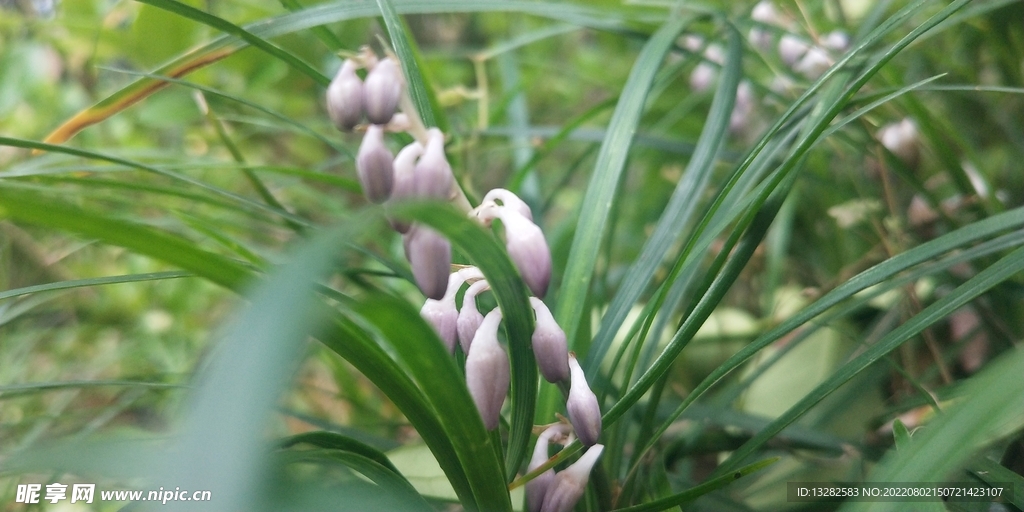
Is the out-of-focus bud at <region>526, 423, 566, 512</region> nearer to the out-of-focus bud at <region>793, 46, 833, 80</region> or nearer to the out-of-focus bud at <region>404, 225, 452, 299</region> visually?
the out-of-focus bud at <region>404, 225, 452, 299</region>

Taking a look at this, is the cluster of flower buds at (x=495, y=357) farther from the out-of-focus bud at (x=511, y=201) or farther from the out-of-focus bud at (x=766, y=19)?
the out-of-focus bud at (x=766, y=19)

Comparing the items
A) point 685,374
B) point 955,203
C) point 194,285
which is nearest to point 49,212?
point 685,374

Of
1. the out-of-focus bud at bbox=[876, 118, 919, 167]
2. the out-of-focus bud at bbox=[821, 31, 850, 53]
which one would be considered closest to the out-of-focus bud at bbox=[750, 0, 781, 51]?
the out-of-focus bud at bbox=[821, 31, 850, 53]

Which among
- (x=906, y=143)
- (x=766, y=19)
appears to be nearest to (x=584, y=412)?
(x=906, y=143)

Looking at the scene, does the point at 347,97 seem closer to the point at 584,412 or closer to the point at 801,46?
the point at 584,412

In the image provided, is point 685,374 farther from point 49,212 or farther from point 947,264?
point 49,212

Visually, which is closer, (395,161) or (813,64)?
(395,161)
